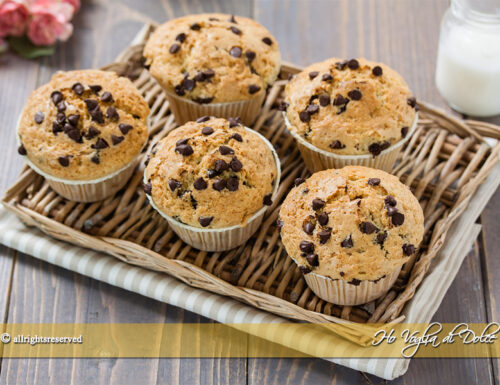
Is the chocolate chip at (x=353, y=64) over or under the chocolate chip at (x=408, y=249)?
over

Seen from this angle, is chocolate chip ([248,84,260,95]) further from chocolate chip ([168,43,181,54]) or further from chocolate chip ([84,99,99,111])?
chocolate chip ([84,99,99,111])

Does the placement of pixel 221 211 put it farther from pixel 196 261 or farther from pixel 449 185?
pixel 449 185

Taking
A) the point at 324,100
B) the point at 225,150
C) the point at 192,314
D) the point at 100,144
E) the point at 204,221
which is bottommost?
the point at 192,314

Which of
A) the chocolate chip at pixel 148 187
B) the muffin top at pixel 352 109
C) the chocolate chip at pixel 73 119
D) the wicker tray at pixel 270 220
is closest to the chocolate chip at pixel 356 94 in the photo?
the muffin top at pixel 352 109

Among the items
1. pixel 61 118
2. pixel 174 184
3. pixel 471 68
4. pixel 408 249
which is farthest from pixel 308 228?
pixel 471 68

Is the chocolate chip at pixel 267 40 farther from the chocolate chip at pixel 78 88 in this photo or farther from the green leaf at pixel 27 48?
the green leaf at pixel 27 48

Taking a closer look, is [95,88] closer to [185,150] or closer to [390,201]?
[185,150]
